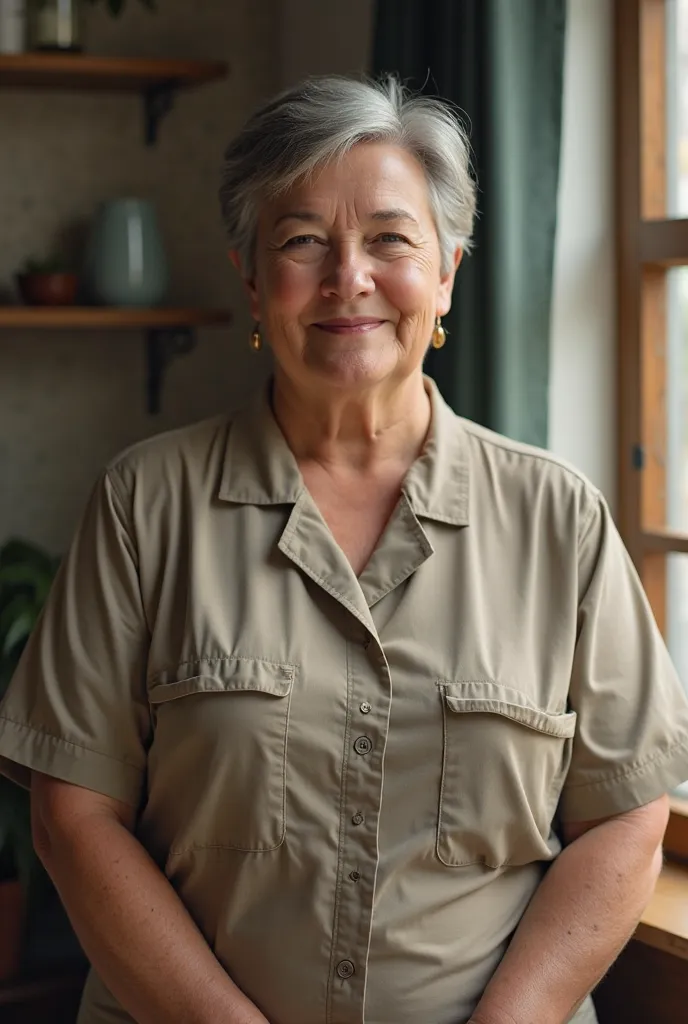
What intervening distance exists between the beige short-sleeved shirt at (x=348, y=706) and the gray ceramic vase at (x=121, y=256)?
2.99ft

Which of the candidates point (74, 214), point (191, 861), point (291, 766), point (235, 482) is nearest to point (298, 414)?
point (235, 482)

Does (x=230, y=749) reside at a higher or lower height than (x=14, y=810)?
higher

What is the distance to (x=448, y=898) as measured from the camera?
1.60 meters

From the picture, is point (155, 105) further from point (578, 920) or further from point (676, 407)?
point (578, 920)

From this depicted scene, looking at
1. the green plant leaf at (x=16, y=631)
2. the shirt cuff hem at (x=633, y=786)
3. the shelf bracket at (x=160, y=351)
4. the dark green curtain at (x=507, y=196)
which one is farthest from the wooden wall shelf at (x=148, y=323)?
the shirt cuff hem at (x=633, y=786)

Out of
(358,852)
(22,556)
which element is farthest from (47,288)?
(358,852)

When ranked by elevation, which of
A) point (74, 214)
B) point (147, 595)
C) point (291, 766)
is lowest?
point (291, 766)

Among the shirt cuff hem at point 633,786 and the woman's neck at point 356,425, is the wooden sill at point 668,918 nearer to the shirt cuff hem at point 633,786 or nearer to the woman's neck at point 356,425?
the shirt cuff hem at point 633,786

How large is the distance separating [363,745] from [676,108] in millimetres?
1142

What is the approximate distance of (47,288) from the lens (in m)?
2.52

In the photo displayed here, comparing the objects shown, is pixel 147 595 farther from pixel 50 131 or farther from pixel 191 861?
pixel 50 131

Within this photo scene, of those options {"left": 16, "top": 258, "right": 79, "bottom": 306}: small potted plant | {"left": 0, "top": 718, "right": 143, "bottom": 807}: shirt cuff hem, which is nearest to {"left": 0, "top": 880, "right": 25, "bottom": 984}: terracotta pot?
{"left": 0, "top": 718, "right": 143, "bottom": 807}: shirt cuff hem

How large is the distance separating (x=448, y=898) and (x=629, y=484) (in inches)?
31.6

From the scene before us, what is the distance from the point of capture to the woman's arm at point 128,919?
5.08ft
